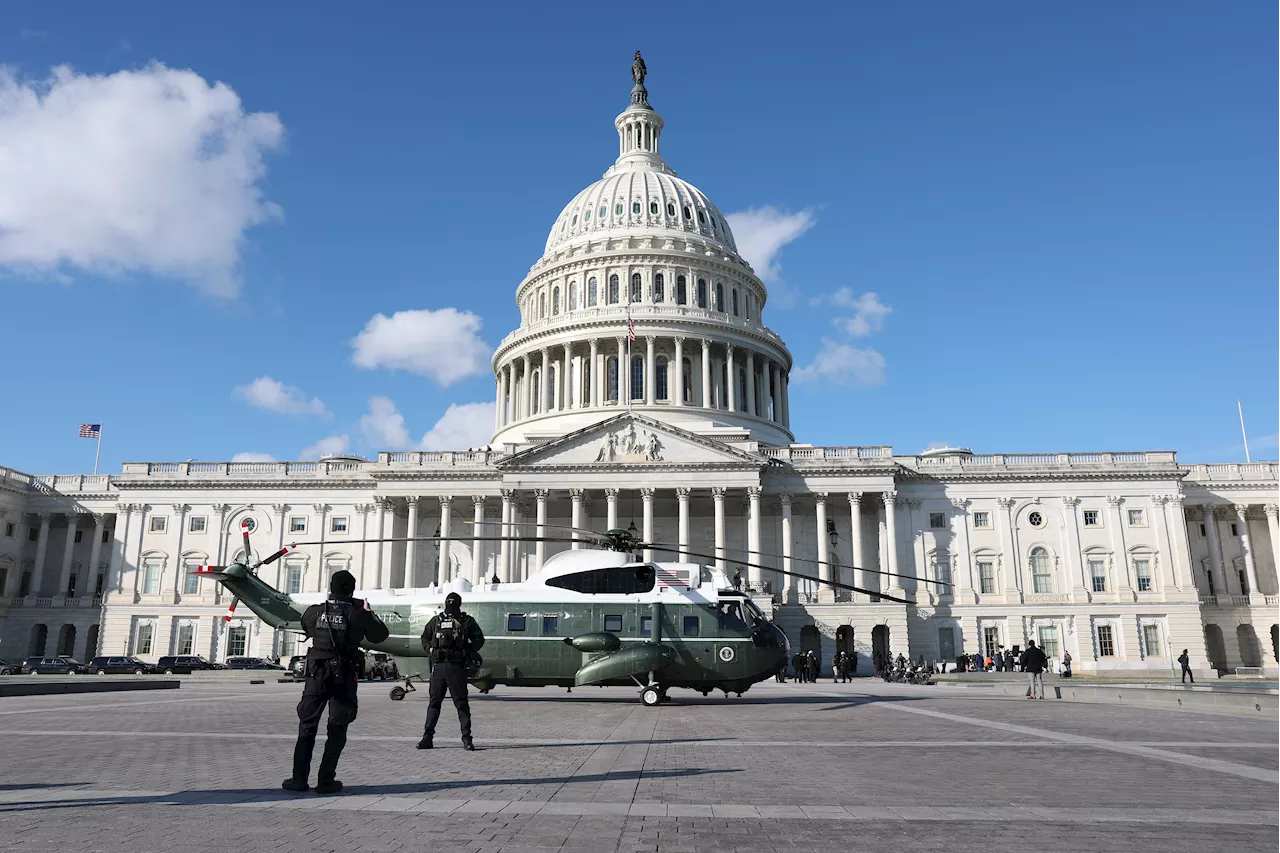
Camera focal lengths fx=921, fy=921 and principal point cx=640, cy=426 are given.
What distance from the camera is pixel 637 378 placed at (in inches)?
3484

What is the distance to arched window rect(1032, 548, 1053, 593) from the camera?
70.5 metres

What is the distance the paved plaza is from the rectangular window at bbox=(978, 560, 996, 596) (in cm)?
5123

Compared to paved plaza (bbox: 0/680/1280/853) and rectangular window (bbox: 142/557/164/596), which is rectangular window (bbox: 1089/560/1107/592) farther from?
rectangular window (bbox: 142/557/164/596)

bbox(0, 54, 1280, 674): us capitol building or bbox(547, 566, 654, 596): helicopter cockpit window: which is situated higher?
bbox(0, 54, 1280, 674): us capitol building

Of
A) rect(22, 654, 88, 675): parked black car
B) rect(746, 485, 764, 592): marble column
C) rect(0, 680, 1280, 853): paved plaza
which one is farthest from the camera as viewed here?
rect(746, 485, 764, 592): marble column

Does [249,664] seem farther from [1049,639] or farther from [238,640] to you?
[1049,639]

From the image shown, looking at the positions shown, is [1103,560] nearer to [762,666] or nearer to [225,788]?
[762,666]

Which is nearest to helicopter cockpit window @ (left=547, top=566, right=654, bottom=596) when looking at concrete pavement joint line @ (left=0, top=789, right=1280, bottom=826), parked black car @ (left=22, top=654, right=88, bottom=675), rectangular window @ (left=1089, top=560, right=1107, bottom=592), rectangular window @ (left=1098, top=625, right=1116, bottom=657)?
concrete pavement joint line @ (left=0, top=789, right=1280, bottom=826)

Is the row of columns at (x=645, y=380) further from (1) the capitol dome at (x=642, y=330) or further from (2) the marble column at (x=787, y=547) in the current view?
(2) the marble column at (x=787, y=547)

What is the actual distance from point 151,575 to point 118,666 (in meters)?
16.4

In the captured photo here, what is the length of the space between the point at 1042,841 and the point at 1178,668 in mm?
70472

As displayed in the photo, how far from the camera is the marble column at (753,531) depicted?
219 feet

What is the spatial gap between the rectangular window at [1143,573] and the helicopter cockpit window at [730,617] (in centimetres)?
5424

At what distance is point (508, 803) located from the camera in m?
9.62
